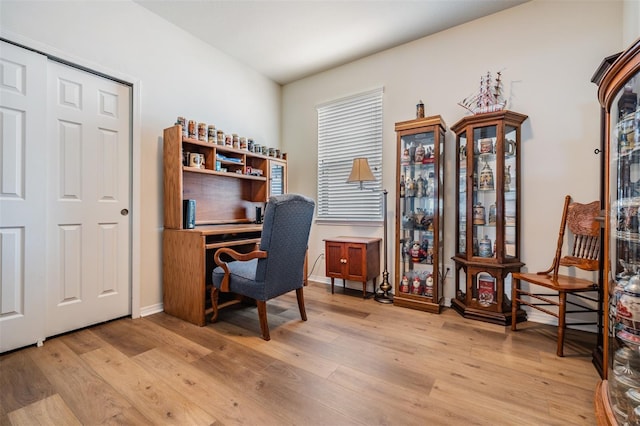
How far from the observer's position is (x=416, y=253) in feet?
9.62

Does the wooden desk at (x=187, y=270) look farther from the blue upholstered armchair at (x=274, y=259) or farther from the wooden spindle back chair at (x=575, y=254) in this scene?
the wooden spindle back chair at (x=575, y=254)

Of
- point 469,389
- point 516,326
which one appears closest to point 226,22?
point 469,389

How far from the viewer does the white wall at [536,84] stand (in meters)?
2.30

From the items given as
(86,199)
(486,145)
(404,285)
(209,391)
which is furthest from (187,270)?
(486,145)

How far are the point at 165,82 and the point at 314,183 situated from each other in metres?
2.09

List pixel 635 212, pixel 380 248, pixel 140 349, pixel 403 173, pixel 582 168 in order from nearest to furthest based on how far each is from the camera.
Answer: pixel 635 212
pixel 140 349
pixel 582 168
pixel 403 173
pixel 380 248

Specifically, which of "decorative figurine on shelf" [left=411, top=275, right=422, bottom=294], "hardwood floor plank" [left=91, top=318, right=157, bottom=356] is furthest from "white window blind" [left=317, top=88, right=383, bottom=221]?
"hardwood floor plank" [left=91, top=318, right=157, bottom=356]

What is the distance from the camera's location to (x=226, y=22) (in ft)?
9.22

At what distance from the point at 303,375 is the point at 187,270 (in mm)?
1450

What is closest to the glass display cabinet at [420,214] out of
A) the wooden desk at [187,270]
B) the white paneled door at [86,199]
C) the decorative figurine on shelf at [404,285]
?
the decorative figurine on shelf at [404,285]

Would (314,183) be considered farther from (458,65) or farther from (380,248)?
(458,65)

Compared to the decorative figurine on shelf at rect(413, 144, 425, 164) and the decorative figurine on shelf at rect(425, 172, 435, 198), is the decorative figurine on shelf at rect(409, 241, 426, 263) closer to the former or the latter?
the decorative figurine on shelf at rect(425, 172, 435, 198)

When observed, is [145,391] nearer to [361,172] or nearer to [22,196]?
[22,196]

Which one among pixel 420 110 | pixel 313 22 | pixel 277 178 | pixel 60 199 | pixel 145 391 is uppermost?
pixel 313 22
